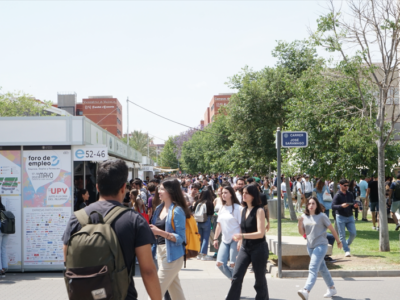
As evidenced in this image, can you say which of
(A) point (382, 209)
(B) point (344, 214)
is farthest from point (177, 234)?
(A) point (382, 209)

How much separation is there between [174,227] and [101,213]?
2.48 metres

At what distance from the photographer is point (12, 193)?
9742 mm

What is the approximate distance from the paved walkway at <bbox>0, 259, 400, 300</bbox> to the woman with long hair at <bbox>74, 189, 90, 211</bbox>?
5.18 feet

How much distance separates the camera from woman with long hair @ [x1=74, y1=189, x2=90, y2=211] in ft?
34.4

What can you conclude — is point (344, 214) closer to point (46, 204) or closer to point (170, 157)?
point (46, 204)

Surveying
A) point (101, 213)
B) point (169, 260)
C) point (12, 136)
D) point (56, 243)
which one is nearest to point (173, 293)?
point (169, 260)

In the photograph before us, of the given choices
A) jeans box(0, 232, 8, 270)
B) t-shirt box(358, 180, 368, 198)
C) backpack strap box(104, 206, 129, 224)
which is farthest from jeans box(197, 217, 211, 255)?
t-shirt box(358, 180, 368, 198)

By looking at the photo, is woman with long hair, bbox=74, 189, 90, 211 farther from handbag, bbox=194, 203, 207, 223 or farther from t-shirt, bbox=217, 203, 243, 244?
t-shirt, bbox=217, 203, 243, 244

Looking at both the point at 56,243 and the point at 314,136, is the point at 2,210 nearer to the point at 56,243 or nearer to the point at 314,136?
the point at 56,243

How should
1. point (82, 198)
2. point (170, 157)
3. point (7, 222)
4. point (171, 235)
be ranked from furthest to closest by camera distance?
point (170, 157)
point (82, 198)
point (7, 222)
point (171, 235)

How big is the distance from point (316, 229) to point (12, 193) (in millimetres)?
6107

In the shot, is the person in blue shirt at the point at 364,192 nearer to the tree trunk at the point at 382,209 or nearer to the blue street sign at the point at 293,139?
the tree trunk at the point at 382,209

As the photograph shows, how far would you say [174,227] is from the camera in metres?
5.36

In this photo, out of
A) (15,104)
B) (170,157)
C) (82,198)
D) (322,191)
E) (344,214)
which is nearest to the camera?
(344,214)
